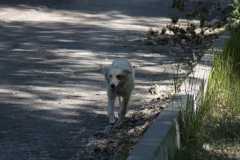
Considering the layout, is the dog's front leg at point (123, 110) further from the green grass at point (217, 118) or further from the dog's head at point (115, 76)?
the green grass at point (217, 118)

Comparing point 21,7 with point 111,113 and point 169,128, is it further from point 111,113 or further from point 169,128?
point 169,128

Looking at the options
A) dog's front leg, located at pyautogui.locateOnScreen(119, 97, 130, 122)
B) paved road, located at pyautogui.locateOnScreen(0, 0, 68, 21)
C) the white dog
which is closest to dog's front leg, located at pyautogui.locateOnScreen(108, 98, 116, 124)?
the white dog

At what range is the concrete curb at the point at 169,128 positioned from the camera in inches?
202

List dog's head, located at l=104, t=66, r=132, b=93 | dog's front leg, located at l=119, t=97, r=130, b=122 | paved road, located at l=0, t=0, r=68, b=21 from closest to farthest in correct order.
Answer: dog's head, located at l=104, t=66, r=132, b=93
dog's front leg, located at l=119, t=97, r=130, b=122
paved road, located at l=0, t=0, r=68, b=21

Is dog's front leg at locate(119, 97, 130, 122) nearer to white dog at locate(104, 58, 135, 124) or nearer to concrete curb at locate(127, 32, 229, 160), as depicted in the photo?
white dog at locate(104, 58, 135, 124)

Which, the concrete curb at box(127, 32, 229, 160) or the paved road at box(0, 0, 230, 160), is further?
the paved road at box(0, 0, 230, 160)

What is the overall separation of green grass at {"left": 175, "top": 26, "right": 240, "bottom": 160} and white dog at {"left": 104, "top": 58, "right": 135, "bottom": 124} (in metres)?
0.94

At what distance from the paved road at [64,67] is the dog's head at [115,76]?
0.51 meters

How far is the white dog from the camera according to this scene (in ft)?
24.5

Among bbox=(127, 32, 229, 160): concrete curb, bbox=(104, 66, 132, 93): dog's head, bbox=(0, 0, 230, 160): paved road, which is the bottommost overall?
bbox=(0, 0, 230, 160): paved road

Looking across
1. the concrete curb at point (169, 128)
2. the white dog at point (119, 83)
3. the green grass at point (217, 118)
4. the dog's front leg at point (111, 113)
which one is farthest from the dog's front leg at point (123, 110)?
the green grass at point (217, 118)

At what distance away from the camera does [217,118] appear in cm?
734

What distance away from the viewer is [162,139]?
545 centimetres

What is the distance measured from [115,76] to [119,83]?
174mm
